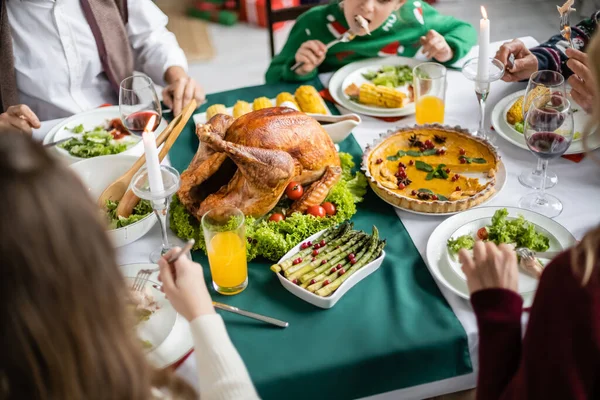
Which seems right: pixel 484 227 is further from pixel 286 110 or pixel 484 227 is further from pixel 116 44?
pixel 116 44

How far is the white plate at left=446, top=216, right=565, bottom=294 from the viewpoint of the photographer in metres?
1.59

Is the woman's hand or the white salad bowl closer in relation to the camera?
the white salad bowl

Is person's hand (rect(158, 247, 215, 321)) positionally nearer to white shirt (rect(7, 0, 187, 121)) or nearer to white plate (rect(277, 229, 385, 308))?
white plate (rect(277, 229, 385, 308))

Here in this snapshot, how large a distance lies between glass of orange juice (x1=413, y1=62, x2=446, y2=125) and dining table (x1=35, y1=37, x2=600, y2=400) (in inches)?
21.0

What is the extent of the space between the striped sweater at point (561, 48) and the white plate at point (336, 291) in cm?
116

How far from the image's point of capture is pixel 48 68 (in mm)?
2639

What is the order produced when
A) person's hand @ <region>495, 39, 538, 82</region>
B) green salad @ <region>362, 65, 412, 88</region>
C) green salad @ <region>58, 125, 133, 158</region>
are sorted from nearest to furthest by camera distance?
green salad @ <region>58, 125, 133, 158</region> < person's hand @ <region>495, 39, 538, 82</region> < green salad @ <region>362, 65, 412, 88</region>

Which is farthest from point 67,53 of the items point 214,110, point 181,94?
point 214,110

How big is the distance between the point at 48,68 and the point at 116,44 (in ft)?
0.99

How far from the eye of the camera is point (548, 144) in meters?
1.79

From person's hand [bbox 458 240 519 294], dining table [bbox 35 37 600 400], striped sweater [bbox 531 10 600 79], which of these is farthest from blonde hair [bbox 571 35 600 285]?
striped sweater [bbox 531 10 600 79]

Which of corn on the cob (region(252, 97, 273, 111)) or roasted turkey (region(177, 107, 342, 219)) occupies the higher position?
roasted turkey (region(177, 107, 342, 219))

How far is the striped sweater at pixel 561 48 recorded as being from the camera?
234 cm

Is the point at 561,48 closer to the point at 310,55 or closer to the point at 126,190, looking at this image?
the point at 310,55
